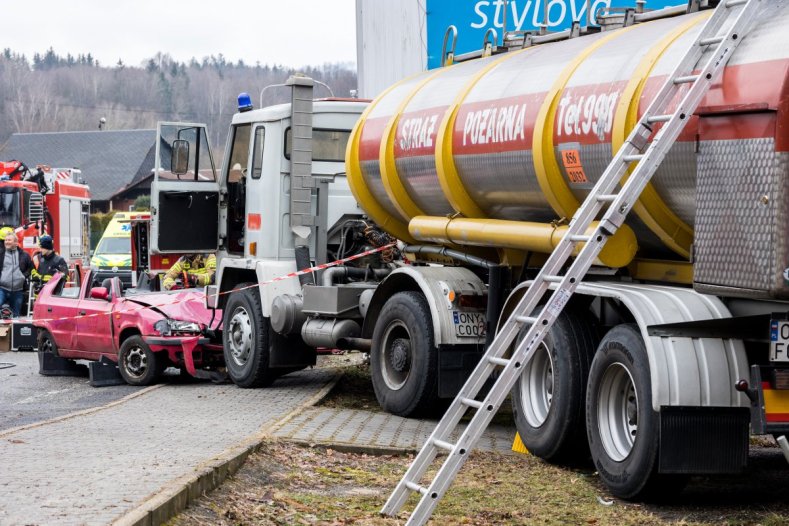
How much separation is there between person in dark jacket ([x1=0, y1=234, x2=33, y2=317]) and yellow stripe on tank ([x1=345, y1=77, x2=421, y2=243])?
12134 mm

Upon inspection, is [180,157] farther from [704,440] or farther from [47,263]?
[47,263]

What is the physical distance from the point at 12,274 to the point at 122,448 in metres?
15.7

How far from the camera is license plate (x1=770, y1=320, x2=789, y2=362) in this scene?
7.34 metres

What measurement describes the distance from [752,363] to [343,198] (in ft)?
25.0

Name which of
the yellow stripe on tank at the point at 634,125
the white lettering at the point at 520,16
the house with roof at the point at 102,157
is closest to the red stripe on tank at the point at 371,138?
the yellow stripe on tank at the point at 634,125

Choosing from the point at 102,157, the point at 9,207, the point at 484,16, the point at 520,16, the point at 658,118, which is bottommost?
the point at 9,207

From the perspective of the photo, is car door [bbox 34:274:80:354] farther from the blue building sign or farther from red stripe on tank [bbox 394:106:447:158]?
red stripe on tank [bbox 394:106:447:158]

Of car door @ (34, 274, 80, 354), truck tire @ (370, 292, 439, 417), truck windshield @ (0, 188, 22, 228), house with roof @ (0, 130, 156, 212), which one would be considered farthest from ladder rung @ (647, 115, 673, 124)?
house with roof @ (0, 130, 156, 212)

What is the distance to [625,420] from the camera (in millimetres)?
8430

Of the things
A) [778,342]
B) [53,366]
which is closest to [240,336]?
[53,366]

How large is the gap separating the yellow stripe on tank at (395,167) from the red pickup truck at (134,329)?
3731 mm

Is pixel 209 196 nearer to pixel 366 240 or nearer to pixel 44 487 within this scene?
pixel 366 240

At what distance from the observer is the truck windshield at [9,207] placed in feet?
91.1

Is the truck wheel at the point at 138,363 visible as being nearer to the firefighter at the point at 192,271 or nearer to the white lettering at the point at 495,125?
the firefighter at the point at 192,271
